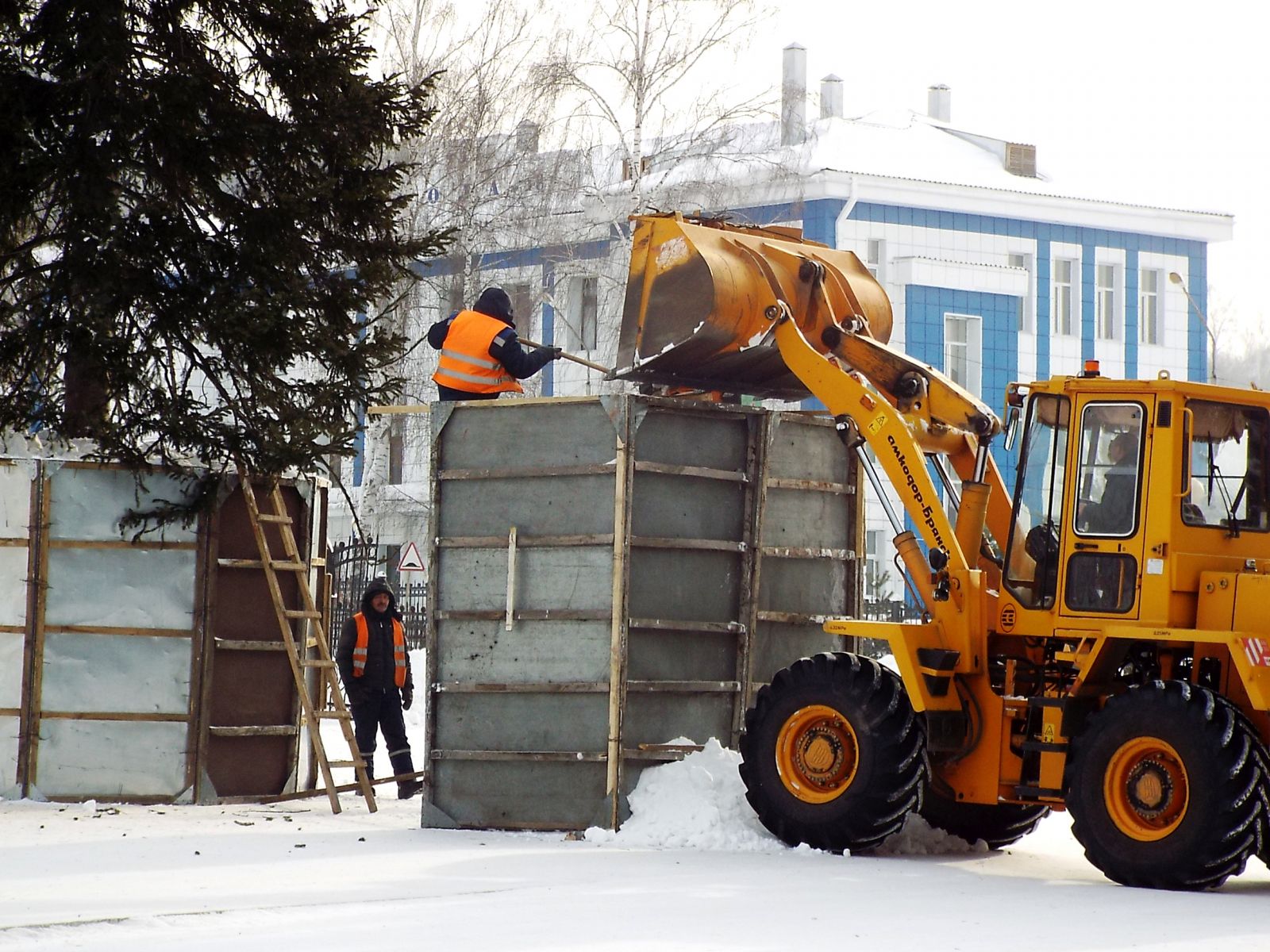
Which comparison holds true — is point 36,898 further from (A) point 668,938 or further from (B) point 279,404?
(B) point 279,404

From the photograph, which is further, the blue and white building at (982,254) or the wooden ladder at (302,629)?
the blue and white building at (982,254)

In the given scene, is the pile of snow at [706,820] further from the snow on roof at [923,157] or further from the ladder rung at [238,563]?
the snow on roof at [923,157]

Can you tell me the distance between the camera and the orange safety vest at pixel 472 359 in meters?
13.0

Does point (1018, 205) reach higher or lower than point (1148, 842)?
higher

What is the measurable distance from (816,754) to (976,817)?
4.32ft

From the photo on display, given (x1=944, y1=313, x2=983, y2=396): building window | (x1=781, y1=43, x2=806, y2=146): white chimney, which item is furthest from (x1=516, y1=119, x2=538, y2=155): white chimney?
(x1=944, y1=313, x2=983, y2=396): building window

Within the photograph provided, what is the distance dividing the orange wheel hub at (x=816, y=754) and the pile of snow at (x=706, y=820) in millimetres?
397

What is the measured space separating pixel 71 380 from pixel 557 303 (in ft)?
49.5

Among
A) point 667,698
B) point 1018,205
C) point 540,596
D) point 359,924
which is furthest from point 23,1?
point 1018,205

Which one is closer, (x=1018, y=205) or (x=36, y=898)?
(x=36, y=898)

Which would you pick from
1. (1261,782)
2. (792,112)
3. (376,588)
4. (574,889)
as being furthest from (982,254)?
(574,889)

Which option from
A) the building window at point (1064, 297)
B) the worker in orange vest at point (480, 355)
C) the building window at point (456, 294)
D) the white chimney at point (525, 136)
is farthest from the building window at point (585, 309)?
the worker in orange vest at point (480, 355)

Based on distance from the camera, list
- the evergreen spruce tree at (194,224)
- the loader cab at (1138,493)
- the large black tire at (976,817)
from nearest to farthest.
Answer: the loader cab at (1138,493)
the large black tire at (976,817)
the evergreen spruce tree at (194,224)

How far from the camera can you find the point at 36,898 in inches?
355
